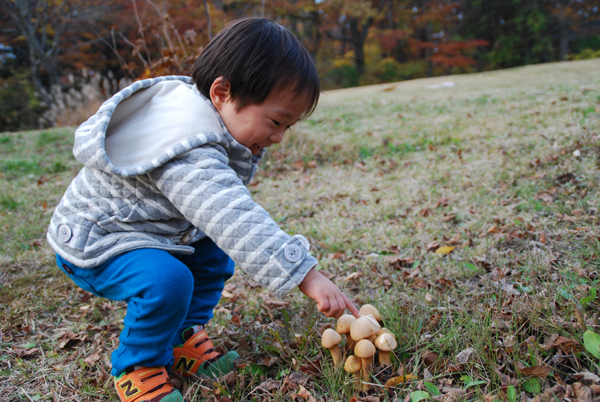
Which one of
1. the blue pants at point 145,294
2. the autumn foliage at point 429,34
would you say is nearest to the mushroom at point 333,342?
the blue pants at point 145,294

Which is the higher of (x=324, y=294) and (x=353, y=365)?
(x=324, y=294)

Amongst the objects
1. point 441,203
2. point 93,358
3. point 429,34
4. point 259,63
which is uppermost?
point 259,63

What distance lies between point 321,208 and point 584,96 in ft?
16.6

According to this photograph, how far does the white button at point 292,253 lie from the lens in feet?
4.21

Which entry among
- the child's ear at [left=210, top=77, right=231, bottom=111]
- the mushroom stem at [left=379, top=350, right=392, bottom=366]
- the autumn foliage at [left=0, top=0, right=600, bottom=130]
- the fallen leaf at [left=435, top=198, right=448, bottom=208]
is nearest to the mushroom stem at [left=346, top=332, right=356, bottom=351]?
the mushroom stem at [left=379, top=350, right=392, bottom=366]

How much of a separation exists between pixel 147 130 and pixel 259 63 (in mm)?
469

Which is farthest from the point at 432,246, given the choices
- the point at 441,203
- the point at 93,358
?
the point at 93,358

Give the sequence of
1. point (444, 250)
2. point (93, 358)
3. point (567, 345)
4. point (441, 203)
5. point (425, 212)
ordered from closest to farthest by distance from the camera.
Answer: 1. point (567, 345)
2. point (93, 358)
3. point (444, 250)
4. point (425, 212)
5. point (441, 203)

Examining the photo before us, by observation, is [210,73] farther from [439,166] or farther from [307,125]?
[307,125]

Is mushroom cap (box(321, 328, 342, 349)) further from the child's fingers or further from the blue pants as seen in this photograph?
the blue pants

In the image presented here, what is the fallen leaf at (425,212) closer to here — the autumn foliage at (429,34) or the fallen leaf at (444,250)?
the fallen leaf at (444,250)

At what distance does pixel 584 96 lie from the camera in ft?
20.1

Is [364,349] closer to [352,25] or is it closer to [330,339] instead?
[330,339]

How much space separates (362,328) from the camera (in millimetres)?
1403
